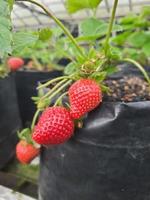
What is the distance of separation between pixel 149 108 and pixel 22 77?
1.13m

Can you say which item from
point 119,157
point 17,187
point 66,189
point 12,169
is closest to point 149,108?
point 119,157

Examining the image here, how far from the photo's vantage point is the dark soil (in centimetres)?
74

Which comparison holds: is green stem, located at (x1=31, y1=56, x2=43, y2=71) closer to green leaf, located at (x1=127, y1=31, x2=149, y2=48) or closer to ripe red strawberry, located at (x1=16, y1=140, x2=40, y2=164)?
green leaf, located at (x1=127, y1=31, x2=149, y2=48)

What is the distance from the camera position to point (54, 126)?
610 millimetres

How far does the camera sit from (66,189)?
28.5 inches

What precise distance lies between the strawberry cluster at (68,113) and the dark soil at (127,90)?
118 millimetres

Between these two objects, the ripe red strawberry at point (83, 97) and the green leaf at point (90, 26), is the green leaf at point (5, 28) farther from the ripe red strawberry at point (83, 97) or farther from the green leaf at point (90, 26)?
the green leaf at point (90, 26)

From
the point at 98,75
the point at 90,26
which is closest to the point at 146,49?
the point at 90,26

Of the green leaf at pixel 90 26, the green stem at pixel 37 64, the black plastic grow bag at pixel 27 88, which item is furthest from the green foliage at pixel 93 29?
the green stem at pixel 37 64

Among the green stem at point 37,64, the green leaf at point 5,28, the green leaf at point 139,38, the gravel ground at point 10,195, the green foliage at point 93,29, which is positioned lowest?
the gravel ground at point 10,195

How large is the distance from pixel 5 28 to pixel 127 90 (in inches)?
14.6

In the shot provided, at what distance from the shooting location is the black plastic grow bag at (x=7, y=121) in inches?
46.8

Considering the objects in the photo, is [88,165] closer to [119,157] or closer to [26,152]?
[119,157]

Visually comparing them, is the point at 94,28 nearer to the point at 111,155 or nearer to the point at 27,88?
the point at 111,155
